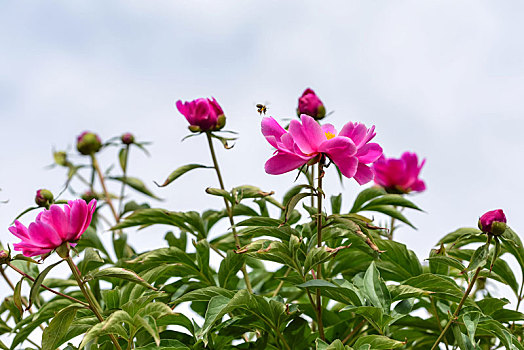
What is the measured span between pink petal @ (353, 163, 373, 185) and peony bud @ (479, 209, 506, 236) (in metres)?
0.22

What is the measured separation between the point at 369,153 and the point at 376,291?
1.00 ft

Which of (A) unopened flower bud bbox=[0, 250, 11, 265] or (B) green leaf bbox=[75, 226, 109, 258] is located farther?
(B) green leaf bbox=[75, 226, 109, 258]

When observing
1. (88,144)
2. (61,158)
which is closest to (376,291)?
(88,144)

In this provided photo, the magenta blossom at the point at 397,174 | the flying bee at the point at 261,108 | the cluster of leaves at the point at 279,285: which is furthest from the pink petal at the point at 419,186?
the flying bee at the point at 261,108

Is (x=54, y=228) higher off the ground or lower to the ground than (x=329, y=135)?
lower

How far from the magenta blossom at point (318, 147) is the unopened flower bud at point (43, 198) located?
656 mm

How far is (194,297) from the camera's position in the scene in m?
1.31

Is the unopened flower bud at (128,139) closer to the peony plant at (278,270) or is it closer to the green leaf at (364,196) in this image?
the peony plant at (278,270)

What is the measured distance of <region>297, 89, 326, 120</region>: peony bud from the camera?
1581mm

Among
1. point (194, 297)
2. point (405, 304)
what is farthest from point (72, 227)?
point (405, 304)

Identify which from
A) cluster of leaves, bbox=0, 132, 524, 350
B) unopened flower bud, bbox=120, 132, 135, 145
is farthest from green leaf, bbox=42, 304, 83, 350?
unopened flower bud, bbox=120, 132, 135, 145

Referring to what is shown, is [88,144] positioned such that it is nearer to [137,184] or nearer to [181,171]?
[137,184]

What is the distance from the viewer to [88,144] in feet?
6.66

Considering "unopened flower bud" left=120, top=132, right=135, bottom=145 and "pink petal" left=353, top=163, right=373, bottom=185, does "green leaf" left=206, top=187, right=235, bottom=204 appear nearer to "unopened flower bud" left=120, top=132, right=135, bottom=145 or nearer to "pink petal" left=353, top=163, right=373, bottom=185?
"pink petal" left=353, top=163, right=373, bottom=185
